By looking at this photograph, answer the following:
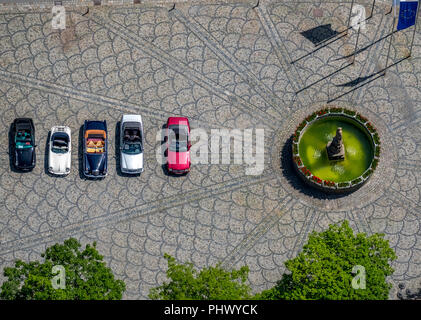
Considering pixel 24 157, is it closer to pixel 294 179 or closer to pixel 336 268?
pixel 294 179

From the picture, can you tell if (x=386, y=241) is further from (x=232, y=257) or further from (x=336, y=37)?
(x=336, y=37)

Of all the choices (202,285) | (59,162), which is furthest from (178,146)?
(202,285)

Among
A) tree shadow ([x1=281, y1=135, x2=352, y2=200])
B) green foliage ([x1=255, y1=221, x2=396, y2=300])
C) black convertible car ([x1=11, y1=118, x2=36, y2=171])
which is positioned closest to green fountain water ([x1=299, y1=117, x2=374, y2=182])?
tree shadow ([x1=281, y1=135, x2=352, y2=200])

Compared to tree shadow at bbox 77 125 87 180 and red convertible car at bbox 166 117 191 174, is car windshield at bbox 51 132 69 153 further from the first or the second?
red convertible car at bbox 166 117 191 174

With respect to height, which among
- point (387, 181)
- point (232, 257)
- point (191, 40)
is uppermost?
point (191, 40)

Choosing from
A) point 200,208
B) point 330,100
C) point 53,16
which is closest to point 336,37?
point 330,100

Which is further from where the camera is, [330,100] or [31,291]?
[330,100]
